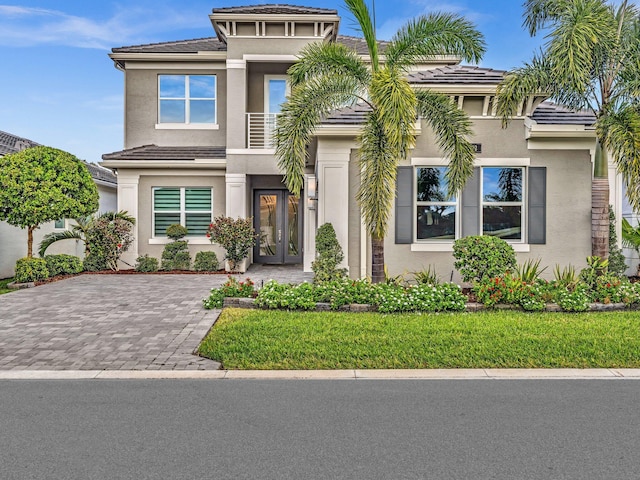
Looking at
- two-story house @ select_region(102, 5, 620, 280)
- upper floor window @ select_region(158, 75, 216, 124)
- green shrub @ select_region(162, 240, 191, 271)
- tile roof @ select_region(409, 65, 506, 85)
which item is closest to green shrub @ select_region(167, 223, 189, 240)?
green shrub @ select_region(162, 240, 191, 271)

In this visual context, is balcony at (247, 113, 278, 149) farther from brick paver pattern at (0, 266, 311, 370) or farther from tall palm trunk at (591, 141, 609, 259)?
tall palm trunk at (591, 141, 609, 259)

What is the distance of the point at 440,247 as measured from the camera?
11.6 metres

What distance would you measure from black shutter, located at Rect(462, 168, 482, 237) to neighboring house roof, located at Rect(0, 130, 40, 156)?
1387 cm

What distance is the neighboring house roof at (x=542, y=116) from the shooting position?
1165 centimetres

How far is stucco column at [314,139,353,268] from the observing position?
39.1ft

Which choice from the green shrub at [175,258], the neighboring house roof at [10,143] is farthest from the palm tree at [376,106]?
the neighboring house roof at [10,143]

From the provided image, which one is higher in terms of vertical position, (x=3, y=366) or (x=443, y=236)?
(x=443, y=236)

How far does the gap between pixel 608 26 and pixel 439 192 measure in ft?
15.0

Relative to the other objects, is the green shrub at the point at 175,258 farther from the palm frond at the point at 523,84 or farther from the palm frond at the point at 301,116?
the palm frond at the point at 523,84

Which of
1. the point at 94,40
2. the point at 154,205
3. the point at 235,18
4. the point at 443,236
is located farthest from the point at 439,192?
the point at 94,40

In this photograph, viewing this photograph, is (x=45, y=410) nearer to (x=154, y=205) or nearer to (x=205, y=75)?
(x=154, y=205)

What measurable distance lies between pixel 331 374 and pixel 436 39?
23.6ft

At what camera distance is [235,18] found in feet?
52.0

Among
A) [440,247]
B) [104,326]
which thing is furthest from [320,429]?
[440,247]
